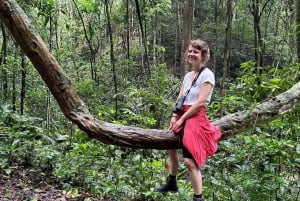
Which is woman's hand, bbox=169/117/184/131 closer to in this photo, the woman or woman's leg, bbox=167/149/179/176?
the woman

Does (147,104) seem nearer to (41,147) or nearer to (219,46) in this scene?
(41,147)

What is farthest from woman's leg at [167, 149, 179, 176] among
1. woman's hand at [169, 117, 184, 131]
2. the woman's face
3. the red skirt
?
the woman's face

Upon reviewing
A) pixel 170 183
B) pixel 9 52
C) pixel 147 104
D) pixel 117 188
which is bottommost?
pixel 117 188

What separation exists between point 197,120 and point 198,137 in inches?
6.8

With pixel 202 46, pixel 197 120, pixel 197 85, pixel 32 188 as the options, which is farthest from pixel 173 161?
pixel 32 188

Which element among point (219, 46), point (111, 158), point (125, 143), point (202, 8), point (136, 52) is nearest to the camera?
point (125, 143)

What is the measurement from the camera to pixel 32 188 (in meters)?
4.69

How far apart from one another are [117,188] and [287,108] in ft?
7.89

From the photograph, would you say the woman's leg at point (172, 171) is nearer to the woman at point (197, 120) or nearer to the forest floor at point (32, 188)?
the woman at point (197, 120)

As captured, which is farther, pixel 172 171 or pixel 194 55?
pixel 172 171

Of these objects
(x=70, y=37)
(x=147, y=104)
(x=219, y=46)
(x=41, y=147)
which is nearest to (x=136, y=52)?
(x=70, y=37)

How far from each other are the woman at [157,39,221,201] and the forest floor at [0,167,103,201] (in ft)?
4.62

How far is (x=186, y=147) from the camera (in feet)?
12.1

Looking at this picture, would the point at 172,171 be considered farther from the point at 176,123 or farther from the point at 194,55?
the point at 194,55
